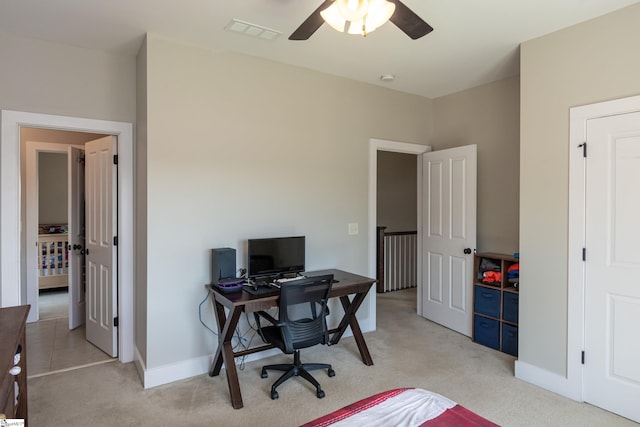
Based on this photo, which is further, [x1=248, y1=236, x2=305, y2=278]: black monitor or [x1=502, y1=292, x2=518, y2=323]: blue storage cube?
[x1=502, y1=292, x2=518, y2=323]: blue storage cube

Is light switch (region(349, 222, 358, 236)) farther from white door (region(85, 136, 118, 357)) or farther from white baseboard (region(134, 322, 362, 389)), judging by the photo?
white door (region(85, 136, 118, 357))

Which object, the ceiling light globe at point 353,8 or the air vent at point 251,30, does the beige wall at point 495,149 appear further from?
the ceiling light globe at point 353,8

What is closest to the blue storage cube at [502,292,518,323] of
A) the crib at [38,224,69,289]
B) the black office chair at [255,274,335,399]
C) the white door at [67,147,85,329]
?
the black office chair at [255,274,335,399]

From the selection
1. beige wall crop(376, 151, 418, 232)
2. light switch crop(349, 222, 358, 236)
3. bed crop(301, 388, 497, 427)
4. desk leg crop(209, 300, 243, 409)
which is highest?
beige wall crop(376, 151, 418, 232)

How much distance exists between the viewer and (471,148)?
3.86 m

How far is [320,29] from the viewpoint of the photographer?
2.72m

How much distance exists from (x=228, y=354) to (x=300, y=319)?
1.99 feet

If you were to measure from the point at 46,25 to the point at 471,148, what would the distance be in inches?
150

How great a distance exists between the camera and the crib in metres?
5.75

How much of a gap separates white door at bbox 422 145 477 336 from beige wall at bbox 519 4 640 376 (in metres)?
0.93

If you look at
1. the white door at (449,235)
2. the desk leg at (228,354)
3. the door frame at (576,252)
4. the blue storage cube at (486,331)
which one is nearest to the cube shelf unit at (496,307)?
the blue storage cube at (486,331)

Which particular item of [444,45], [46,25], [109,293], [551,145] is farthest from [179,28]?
[551,145]

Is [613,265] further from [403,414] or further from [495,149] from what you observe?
[403,414]

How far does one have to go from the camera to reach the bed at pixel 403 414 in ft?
4.35
